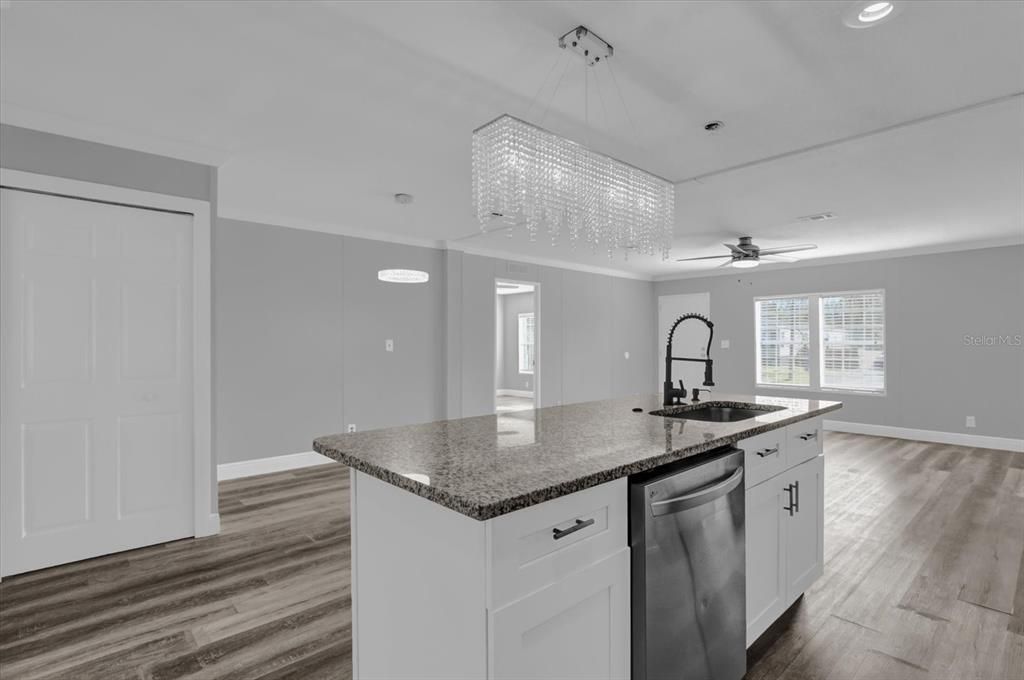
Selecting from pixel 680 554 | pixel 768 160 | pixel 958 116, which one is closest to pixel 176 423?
pixel 680 554

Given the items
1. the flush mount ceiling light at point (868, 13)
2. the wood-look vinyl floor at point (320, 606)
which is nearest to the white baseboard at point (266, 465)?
the wood-look vinyl floor at point (320, 606)

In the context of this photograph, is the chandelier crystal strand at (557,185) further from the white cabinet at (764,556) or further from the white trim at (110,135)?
the white trim at (110,135)

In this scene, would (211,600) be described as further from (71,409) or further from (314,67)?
(314,67)

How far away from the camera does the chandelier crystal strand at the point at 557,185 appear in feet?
7.27

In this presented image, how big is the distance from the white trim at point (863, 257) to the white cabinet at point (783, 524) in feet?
17.6

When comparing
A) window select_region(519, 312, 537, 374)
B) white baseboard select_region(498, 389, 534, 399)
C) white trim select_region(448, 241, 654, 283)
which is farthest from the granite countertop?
window select_region(519, 312, 537, 374)

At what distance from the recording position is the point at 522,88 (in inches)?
94.0

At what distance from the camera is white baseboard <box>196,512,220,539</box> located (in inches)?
126

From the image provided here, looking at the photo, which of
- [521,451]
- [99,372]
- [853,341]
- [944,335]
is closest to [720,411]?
[521,451]

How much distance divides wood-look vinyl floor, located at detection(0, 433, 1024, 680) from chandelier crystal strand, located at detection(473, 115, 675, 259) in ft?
6.84

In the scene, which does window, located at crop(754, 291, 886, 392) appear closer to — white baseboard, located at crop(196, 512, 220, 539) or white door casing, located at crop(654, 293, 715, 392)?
white door casing, located at crop(654, 293, 715, 392)

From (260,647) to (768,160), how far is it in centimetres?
389

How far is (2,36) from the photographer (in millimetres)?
2045

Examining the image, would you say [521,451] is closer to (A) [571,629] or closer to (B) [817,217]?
(A) [571,629]
